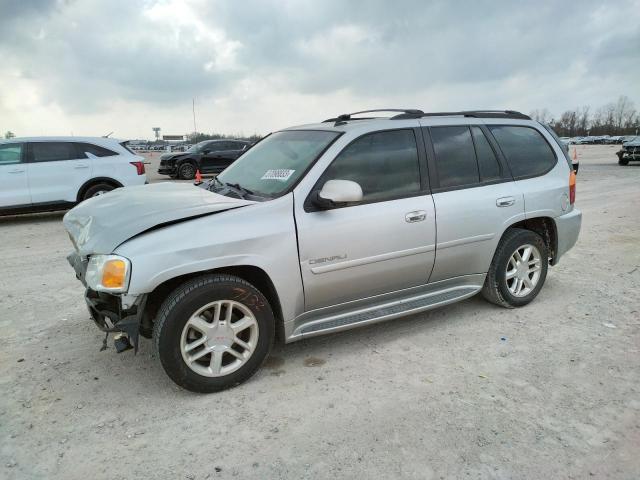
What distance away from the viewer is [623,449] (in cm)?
248

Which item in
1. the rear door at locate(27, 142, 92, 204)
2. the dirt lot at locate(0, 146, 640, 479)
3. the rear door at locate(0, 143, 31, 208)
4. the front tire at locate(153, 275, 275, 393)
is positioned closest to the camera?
the dirt lot at locate(0, 146, 640, 479)

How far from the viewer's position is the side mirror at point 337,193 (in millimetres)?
3129

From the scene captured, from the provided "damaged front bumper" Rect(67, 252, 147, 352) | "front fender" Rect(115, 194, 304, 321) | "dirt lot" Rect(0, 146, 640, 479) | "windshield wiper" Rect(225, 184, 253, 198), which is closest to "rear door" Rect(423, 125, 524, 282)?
"dirt lot" Rect(0, 146, 640, 479)

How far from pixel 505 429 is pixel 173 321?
2015mm

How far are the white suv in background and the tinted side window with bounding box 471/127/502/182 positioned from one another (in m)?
7.54

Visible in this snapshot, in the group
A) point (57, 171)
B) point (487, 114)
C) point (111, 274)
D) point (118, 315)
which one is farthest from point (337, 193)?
point (57, 171)

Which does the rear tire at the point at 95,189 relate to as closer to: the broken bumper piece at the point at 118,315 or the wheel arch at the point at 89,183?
the wheel arch at the point at 89,183

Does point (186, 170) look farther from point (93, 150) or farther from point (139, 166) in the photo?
point (93, 150)

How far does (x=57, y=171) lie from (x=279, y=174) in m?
7.32

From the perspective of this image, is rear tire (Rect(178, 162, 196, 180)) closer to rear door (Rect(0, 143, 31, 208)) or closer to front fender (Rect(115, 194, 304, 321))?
rear door (Rect(0, 143, 31, 208))

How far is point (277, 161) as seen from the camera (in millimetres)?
3727

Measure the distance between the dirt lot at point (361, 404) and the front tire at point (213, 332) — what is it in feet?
0.51

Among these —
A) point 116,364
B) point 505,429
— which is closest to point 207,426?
point 116,364

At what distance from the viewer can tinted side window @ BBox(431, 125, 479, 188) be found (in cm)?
383
